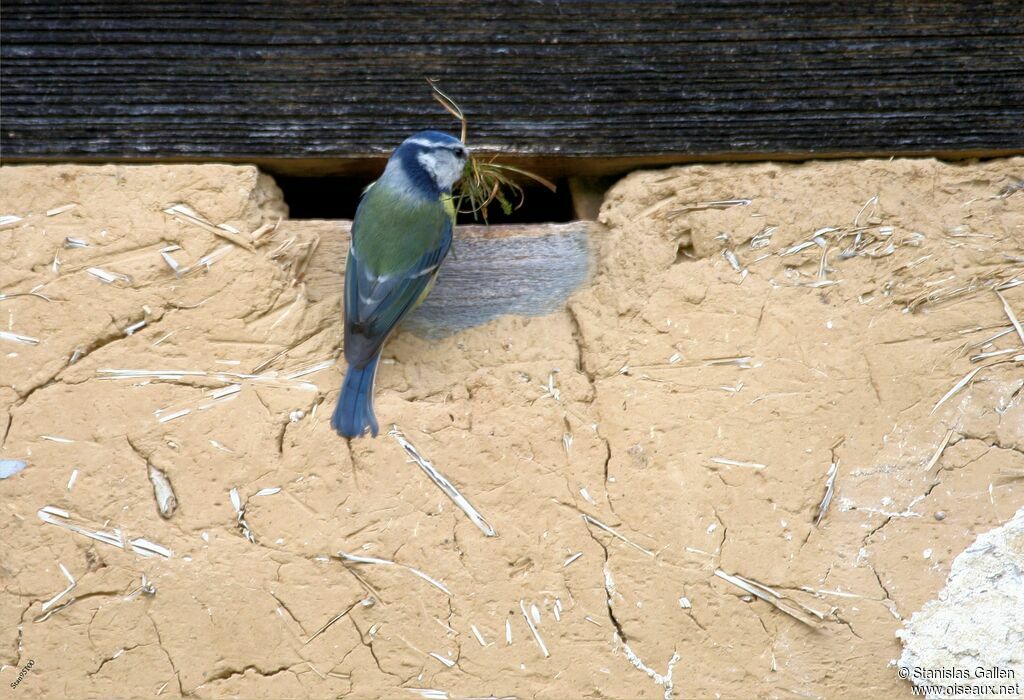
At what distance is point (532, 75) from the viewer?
2676mm

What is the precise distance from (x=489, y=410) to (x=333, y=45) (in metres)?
1.13

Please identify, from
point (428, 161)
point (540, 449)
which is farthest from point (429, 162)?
point (540, 449)

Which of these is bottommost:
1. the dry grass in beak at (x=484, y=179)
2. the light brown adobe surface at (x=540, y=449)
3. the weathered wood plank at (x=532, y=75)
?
the light brown adobe surface at (x=540, y=449)

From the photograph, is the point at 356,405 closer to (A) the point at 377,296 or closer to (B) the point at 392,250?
(A) the point at 377,296

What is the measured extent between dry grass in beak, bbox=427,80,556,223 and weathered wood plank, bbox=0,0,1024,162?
0.05 m

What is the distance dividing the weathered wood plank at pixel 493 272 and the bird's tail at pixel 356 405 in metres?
0.25

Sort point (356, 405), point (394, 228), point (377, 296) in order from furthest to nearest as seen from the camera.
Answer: point (394, 228)
point (377, 296)
point (356, 405)

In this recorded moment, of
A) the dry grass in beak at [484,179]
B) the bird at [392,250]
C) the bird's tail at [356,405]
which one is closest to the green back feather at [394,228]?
the bird at [392,250]

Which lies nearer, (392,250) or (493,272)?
(493,272)

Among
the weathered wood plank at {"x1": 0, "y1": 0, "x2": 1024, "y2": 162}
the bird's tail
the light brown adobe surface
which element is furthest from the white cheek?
the bird's tail

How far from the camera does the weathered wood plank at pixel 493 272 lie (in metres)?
2.68

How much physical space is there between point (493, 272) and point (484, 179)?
0.31m

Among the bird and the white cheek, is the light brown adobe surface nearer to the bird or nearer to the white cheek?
the bird

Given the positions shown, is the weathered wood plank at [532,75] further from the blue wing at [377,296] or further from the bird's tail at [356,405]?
the bird's tail at [356,405]
